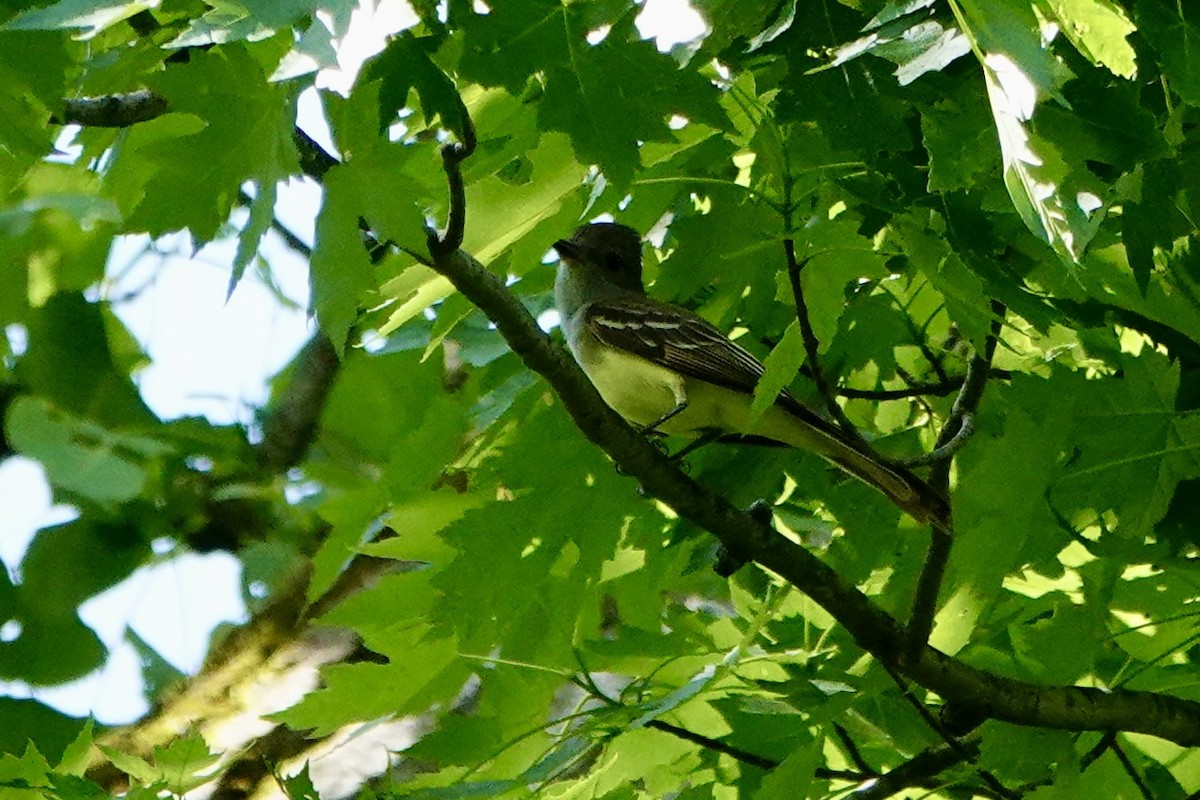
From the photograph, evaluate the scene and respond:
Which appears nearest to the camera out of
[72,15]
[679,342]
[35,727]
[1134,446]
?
[72,15]

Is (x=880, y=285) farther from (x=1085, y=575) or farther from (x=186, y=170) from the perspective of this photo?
(x=186, y=170)

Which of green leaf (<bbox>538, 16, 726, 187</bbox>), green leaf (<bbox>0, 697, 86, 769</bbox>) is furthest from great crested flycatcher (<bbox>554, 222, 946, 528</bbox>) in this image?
green leaf (<bbox>0, 697, 86, 769</bbox>)

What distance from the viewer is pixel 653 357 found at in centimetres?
400

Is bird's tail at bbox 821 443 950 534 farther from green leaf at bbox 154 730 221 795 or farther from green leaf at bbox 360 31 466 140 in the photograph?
green leaf at bbox 154 730 221 795

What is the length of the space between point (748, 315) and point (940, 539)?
629mm

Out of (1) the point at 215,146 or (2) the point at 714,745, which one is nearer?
(1) the point at 215,146

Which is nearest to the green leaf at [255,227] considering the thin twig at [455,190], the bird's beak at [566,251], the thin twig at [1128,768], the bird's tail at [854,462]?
the thin twig at [455,190]

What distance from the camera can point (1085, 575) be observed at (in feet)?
8.46

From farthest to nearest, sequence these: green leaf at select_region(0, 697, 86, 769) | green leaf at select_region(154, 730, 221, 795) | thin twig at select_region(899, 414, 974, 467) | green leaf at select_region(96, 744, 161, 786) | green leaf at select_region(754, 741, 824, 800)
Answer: green leaf at select_region(0, 697, 86, 769) < green leaf at select_region(96, 744, 161, 786) < green leaf at select_region(154, 730, 221, 795) < thin twig at select_region(899, 414, 974, 467) < green leaf at select_region(754, 741, 824, 800)

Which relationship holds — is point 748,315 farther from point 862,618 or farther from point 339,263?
point 339,263

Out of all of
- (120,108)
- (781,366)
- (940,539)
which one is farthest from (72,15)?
(940,539)

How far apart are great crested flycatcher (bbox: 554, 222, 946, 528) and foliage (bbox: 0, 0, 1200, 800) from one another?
11 centimetres

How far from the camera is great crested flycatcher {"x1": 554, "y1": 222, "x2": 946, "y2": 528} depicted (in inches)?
127

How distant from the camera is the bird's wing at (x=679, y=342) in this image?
3301 millimetres
